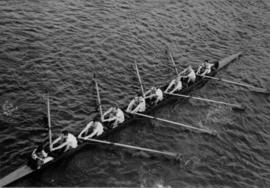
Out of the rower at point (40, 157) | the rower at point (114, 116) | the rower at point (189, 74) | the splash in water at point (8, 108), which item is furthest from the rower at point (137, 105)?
the splash in water at point (8, 108)

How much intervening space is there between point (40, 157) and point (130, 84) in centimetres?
1193

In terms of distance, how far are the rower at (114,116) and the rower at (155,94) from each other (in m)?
3.58

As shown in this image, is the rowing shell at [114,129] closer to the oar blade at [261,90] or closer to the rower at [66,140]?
the rower at [66,140]

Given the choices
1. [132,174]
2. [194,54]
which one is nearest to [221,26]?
[194,54]

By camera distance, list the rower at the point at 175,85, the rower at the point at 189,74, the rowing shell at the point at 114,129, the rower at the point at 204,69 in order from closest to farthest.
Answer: the rowing shell at the point at 114,129 → the rower at the point at 175,85 → the rower at the point at 189,74 → the rower at the point at 204,69

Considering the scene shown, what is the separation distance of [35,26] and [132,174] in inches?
763

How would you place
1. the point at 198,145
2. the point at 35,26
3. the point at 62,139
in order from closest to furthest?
1. the point at 62,139
2. the point at 198,145
3. the point at 35,26

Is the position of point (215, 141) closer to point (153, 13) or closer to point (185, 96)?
point (185, 96)

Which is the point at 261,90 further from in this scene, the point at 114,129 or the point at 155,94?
the point at 114,129

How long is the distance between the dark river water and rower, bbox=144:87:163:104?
4.32ft

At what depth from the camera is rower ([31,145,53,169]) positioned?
1928 cm

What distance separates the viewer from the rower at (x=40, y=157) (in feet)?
63.3

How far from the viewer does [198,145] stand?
24547 mm

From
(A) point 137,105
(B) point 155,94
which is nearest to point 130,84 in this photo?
(B) point 155,94
